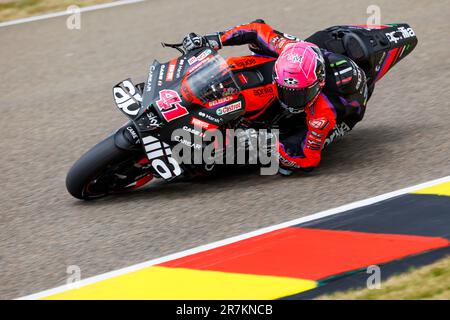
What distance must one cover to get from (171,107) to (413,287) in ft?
7.35

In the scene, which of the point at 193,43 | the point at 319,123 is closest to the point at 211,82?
the point at 193,43

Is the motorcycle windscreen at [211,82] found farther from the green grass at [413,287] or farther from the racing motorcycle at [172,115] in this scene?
the green grass at [413,287]

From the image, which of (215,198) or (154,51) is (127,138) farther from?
(154,51)

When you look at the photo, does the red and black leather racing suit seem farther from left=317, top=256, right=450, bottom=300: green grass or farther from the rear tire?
left=317, top=256, right=450, bottom=300: green grass

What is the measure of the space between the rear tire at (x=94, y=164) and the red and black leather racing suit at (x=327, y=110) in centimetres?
119

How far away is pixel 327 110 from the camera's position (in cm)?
649

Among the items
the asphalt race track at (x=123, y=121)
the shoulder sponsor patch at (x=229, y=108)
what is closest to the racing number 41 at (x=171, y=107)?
the shoulder sponsor patch at (x=229, y=108)

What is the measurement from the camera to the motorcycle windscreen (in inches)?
242

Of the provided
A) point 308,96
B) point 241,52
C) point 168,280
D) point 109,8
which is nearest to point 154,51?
point 241,52

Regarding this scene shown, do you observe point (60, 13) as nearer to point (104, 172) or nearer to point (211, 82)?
point (104, 172)

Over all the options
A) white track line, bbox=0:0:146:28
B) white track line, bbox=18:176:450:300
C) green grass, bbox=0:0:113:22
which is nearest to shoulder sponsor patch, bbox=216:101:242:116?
white track line, bbox=18:176:450:300

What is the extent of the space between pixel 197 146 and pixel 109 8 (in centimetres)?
561

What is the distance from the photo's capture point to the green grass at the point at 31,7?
37.3ft

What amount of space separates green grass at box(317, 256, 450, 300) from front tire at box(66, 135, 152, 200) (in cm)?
213
